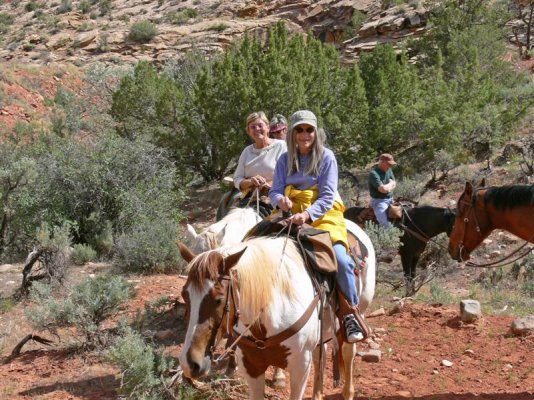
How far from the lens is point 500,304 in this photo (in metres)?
7.91

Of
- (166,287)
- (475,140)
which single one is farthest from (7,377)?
(475,140)

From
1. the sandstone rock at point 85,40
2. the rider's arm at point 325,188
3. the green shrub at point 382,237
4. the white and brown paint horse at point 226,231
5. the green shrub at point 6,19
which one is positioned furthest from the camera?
the green shrub at point 6,19

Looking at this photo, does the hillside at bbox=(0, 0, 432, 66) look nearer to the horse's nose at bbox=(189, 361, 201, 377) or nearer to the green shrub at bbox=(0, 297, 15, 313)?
the green shrub at bbox=(0, 297, 15, 313)

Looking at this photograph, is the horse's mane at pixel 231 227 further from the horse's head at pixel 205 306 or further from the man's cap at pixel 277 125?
the horse's head at pixel 205 306

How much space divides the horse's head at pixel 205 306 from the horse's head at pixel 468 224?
3.64 m

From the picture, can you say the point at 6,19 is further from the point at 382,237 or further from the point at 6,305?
the point at 382,237

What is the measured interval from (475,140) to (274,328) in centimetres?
1514

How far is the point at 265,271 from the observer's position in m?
3.29

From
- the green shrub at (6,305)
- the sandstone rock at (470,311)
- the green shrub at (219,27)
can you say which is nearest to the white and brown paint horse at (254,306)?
the sandstone rock at (470,311)

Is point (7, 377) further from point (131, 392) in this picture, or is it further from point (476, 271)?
point (476, 271)

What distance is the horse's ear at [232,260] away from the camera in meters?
2.93

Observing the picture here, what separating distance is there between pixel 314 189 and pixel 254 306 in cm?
122

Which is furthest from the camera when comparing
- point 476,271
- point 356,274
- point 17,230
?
point 17,230

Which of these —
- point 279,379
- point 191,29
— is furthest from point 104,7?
point 279,379
